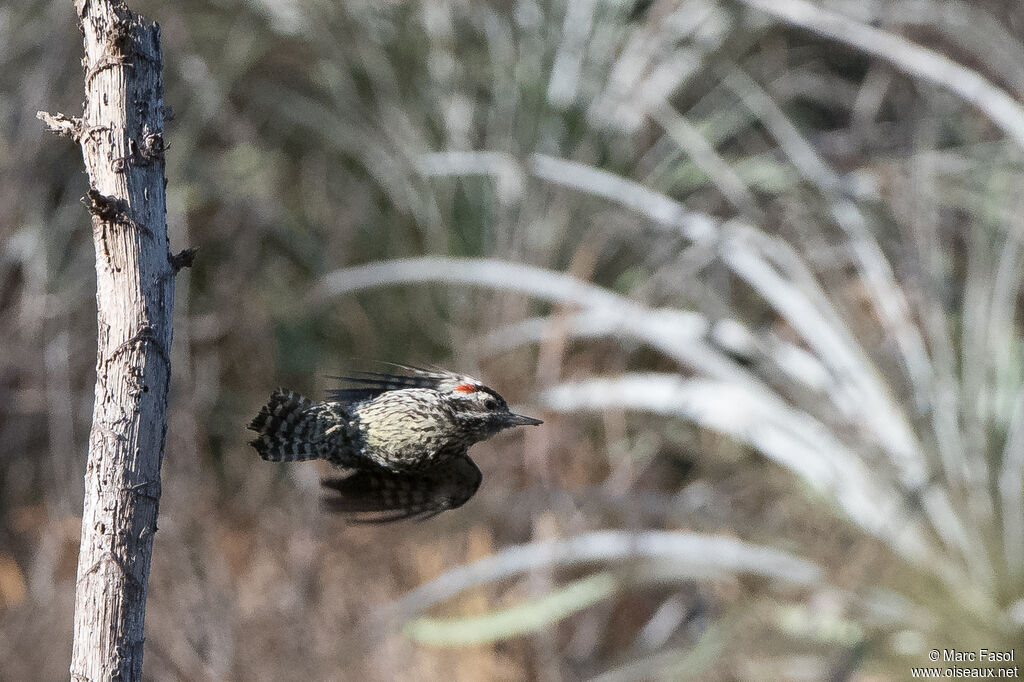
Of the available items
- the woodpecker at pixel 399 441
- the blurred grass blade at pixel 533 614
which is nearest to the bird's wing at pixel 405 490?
the woodpecker at pixel 399 441

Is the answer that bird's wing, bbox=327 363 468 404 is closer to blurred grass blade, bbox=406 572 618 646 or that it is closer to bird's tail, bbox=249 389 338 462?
bird's tail, bbox=249 389 338 462

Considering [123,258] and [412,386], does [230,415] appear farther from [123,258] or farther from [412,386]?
[123,258]

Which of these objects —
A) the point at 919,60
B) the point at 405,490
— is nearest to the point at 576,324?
the point at 919,60

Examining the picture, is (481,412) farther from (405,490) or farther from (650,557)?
(650,557)

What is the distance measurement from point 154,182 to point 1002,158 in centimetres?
540

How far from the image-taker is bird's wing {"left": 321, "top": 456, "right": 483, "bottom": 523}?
2367 mm

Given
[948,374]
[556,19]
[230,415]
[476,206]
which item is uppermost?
[556,19]

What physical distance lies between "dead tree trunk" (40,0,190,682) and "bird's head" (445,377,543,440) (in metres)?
0.87

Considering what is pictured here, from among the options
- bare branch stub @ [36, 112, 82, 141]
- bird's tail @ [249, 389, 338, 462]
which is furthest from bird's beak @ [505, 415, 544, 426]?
bare branch stub @ [36, 112, 82, 141]

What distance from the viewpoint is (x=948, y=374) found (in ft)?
16.4

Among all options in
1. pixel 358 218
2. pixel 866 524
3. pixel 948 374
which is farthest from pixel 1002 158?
pixel 358 218

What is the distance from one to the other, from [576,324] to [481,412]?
12.3 feet

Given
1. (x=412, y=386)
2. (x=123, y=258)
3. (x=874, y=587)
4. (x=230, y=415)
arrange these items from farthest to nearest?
(x=230, y=415) → (x=874, y=587) → (x=412, y=386) → (x=123, y=258)

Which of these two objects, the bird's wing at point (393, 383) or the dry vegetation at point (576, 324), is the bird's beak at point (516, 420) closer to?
the bird's wing at point (393, 383)
